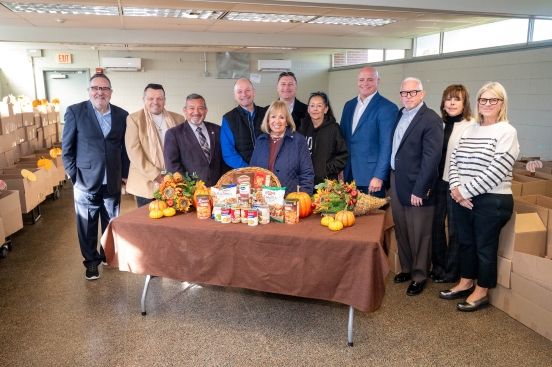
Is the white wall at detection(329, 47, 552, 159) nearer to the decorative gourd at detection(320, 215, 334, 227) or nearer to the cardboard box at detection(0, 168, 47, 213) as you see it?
the decorative gourd at detection(320, 215, 334, 227)

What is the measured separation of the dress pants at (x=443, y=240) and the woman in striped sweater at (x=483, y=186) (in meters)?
0.31

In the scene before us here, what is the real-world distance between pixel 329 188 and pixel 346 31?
201 inches

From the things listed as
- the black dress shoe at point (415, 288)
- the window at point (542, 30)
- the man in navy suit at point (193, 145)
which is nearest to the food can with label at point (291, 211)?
the man in navy suit at point (193, 145)

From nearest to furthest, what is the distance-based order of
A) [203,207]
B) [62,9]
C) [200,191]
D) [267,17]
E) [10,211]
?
[203,207] → [200,191] → [10,211] → [62,9] → [267,17]

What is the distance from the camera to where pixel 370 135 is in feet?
10.8

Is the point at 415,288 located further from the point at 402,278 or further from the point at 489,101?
the point at 489,101

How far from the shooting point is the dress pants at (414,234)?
10.2 feet

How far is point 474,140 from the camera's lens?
107 inches

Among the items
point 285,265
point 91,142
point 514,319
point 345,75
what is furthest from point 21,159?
point 345,75

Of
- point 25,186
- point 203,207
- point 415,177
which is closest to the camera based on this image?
point 203,207

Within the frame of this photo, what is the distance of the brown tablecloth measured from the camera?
2312 millimetres

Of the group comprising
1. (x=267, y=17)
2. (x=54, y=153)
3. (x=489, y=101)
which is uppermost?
(x=267, y=17)

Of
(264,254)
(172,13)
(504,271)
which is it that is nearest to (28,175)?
(172,13)

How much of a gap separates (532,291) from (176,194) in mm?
2322
